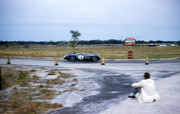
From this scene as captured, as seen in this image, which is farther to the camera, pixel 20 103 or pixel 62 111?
pixel 20 103

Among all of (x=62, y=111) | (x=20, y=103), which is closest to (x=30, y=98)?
(x=20, y=103)

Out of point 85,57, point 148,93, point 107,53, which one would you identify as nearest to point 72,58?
point 85,57

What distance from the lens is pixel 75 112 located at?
616 cm

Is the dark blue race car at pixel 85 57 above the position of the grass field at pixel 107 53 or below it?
above

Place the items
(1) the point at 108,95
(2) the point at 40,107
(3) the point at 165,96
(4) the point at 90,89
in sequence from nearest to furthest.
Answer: (2) the point at 40,107 < (3) the point at 165,96 < (1) the point at 108,95 < (4) the point at 90,89

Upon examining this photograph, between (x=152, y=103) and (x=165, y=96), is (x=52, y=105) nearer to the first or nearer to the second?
(x=152, y=103)

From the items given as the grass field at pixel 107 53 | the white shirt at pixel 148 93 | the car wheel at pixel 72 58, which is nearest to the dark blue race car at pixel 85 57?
the car wheel at pixel 72 58

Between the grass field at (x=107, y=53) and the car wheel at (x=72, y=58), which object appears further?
the grass field at (x=107, y=53)

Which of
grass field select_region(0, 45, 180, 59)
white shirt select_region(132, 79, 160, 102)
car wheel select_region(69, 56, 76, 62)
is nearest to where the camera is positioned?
white shirt select_region(132, 79, 160, 102)

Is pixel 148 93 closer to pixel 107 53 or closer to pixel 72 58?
pixel 72 58

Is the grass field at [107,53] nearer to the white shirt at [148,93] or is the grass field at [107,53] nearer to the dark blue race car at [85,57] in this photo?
the dark blue race car at [85,57]

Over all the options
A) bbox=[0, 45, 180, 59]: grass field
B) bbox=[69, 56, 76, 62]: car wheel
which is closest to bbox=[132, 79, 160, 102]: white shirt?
bbox=[69, 56, 76, 62]: car wheel

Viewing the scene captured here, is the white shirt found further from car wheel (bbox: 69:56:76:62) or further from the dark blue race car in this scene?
car wheel (bbox: 69:56:76:62)

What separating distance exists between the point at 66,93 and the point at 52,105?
2.08m
